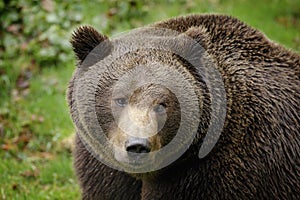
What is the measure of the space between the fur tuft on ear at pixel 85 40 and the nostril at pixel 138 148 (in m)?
0.90

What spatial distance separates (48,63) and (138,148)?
538 cm

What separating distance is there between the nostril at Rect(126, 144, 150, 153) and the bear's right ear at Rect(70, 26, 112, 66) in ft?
2.92

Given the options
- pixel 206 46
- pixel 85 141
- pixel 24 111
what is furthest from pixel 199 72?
pixel 24 111

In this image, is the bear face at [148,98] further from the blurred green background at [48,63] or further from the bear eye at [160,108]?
the blurred green background at [48,63]

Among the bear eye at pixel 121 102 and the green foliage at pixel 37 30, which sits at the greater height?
the bear eye at pixel 121 102

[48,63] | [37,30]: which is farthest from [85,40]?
[37,30]

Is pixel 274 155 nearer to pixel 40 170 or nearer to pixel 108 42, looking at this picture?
pixel 108 42

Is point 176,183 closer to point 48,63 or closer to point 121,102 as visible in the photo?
point 121,102

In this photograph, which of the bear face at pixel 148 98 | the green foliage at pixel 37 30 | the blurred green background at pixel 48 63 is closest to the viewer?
the bear face at pixel 148 98

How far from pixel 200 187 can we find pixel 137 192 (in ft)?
2.14

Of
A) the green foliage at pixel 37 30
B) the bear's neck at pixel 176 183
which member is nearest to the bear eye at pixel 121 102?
the bear's neck at pixel 176 183

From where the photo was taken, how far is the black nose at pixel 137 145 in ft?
12.8

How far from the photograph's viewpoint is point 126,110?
4.18m

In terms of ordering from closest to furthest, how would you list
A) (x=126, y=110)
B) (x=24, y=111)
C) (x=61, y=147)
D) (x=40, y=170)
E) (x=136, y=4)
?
(x=126, y=110) < (x=40, y=170) < (x=61, y=147) < (x=24, y=111) < (x=136, y=4)
